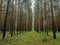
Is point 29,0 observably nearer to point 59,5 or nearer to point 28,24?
point 59,5

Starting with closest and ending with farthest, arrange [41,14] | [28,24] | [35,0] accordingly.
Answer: [41,14]
[35,0]
[28,24]

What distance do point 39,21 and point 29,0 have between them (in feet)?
33.4

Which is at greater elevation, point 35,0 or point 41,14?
point 35,0

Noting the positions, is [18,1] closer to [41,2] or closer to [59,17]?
[41,2]

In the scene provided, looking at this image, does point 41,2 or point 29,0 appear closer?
point 41,2

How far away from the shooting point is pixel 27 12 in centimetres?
5975

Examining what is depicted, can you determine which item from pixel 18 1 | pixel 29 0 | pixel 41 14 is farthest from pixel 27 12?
pixel 18 1

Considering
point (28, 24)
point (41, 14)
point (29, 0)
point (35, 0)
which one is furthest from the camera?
point (28, 24)

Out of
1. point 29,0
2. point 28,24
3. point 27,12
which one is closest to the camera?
point 29,0

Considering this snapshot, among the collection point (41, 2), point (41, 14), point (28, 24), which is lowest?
point (28, 24)

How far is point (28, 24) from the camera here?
6700 centimetres

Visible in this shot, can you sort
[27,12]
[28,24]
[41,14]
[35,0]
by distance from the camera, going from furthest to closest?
[28,24] < [27,12] < [35,0] < [41,14]

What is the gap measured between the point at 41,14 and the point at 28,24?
22033mm

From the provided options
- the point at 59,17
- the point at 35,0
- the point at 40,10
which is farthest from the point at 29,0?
the point at 59,17
